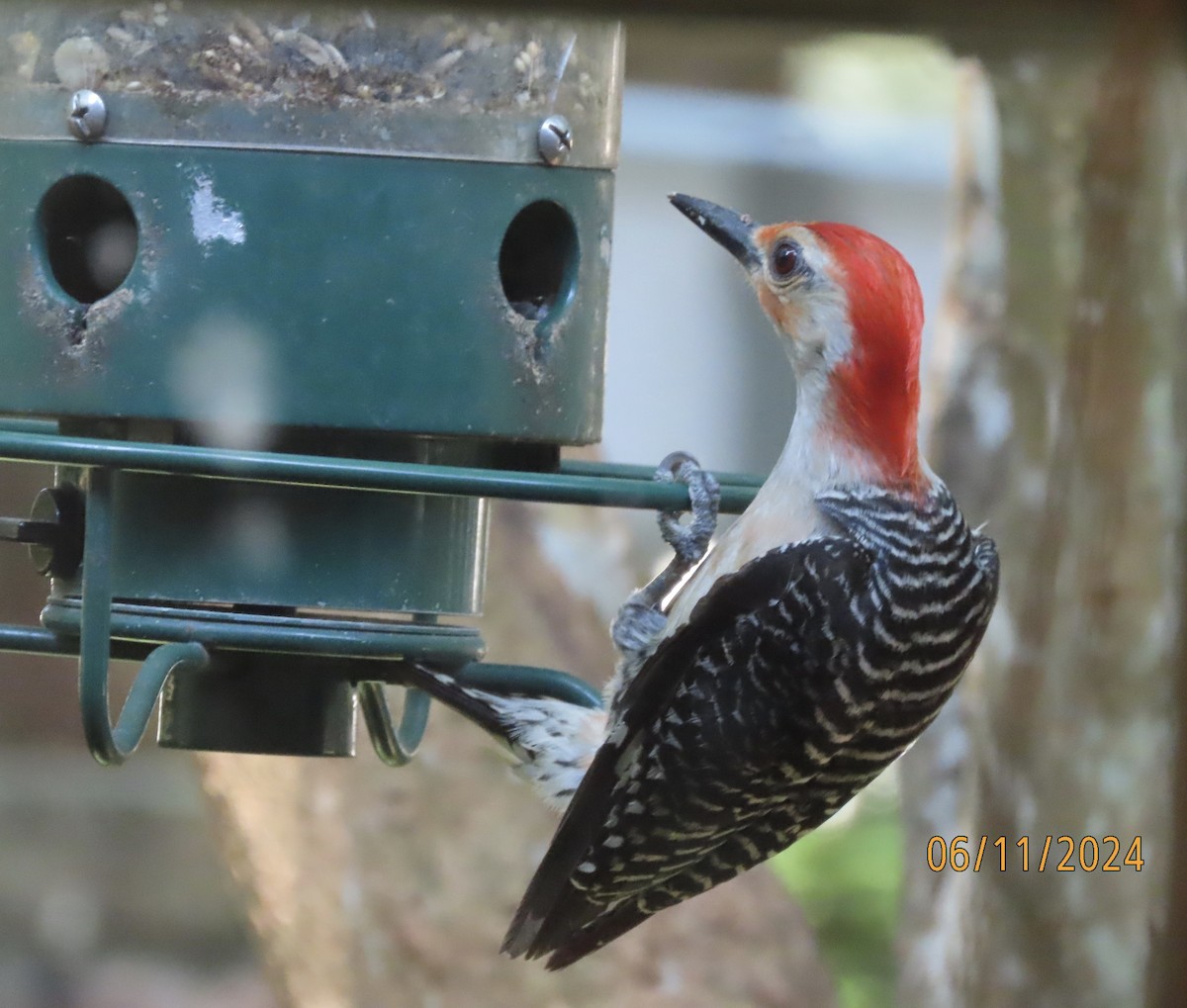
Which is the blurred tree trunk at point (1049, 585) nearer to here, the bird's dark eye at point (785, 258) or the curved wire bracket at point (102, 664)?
the bird's dark eye at point (785, 258)

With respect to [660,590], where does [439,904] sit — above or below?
below

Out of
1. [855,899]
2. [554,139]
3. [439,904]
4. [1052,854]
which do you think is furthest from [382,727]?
[855,899]

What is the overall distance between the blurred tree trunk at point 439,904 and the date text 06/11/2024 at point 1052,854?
1.73ft

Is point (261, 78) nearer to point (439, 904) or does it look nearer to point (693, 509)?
point (693, 509)

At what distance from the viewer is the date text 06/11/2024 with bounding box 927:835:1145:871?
410 centimetres

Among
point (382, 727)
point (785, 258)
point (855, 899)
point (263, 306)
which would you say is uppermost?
point (785, 258)

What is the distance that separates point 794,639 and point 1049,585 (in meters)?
1.97

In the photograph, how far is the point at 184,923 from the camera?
8188 mm

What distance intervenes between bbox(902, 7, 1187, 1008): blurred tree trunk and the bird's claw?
102cm

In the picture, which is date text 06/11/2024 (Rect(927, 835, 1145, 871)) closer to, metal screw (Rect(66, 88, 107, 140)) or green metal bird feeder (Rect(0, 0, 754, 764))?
green metal bird feeder (Rect(0, 0, 754, 764))

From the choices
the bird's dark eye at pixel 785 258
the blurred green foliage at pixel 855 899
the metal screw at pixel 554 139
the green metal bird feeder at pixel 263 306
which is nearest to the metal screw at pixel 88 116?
the green metal bird feeder at pixel 263 306

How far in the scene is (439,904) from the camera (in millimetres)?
4121

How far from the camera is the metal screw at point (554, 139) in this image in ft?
8.40

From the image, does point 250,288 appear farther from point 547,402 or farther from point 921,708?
point 921,708
